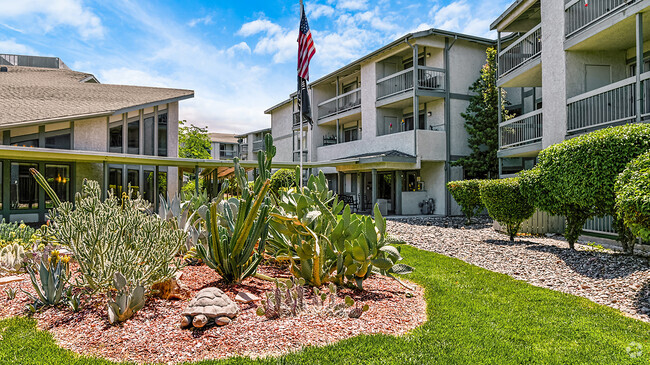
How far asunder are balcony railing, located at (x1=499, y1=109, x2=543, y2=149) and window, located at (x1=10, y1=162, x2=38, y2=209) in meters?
17.6

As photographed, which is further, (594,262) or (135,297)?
(594,262)

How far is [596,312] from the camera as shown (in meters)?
4.72

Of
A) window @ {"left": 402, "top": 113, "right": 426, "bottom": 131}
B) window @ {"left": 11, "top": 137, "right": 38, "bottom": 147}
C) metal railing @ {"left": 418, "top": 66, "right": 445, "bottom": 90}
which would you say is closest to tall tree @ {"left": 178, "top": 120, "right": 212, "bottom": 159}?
window @ {"left": 402, "top": 113, "right": 426, "bottom": 131}

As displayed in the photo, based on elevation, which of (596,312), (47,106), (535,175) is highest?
(47,106)

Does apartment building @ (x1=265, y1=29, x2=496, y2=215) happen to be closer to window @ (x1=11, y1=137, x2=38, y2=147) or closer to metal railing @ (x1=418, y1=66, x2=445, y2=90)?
metal railing @ (x1=418, y1=66, x2=445, y2=90)

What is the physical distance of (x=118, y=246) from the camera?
402cm

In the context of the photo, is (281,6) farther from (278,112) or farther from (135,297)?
(278,112)

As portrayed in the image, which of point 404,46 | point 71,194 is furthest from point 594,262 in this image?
point 71,194

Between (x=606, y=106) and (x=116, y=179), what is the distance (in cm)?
1816

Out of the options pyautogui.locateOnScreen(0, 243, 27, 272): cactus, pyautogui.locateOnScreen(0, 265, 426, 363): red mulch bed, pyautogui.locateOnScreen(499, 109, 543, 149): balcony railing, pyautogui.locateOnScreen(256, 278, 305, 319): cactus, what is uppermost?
pyautogui.locateOnScreen(499, 109, 543, 149): balcony railing

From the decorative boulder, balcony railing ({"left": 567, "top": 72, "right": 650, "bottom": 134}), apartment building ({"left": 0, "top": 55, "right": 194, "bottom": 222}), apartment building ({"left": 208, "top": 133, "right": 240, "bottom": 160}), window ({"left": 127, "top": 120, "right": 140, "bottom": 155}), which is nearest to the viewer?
the decorative boulder

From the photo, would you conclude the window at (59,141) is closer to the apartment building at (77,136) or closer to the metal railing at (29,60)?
the apartment building at (77,136)

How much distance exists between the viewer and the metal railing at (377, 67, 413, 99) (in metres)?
20.0

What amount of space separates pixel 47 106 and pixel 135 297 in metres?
14.8
